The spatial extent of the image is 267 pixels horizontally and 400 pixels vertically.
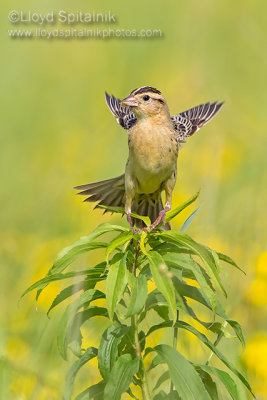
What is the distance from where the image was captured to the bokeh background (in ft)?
13.0

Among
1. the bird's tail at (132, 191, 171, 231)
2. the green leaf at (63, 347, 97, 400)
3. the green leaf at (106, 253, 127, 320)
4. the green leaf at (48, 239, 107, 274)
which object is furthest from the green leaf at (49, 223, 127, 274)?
the bird's tail at (132, 191, 171, 231)

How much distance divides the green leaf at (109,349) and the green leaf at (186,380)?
20cm

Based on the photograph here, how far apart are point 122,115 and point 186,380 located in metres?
2.94

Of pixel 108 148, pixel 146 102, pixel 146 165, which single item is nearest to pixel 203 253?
pixel 146 165

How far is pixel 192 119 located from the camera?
5.36 m

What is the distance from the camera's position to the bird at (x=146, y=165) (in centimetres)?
434

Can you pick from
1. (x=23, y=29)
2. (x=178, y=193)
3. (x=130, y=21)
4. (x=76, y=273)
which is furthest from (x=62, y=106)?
(x=76, y=273)

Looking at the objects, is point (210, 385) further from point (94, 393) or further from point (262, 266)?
point (262, 266)

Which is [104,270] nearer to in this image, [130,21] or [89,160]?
[89,160]

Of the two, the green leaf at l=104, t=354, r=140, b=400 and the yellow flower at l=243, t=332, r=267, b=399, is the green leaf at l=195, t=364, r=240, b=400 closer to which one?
the green leaf at l=104, t=354, r=140, b=400

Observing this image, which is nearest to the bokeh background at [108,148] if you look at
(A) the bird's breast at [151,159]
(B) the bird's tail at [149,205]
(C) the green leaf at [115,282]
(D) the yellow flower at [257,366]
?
(D) the yellow flower at [257,366]

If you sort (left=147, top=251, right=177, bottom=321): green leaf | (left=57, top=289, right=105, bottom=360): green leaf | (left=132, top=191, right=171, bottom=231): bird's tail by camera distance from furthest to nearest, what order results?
(left=132, top=191, right=171, bottom=231): bird's tail, (left=57, top=289, right=105, bottom=360): green leaf, (left=147, top=251, right=177, bottom=321): green leaf

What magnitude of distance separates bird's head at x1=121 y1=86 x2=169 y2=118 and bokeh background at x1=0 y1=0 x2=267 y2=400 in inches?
24.8

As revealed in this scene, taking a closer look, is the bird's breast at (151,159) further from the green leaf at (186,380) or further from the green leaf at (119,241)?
the green leaf at (186,380)
